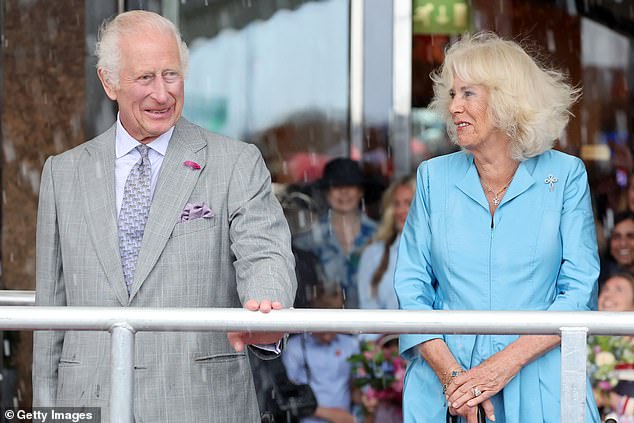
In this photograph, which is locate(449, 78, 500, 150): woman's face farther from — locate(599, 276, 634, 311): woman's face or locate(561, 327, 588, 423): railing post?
locate(599, 276, 634, 311): woman's face

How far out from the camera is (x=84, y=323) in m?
2.67

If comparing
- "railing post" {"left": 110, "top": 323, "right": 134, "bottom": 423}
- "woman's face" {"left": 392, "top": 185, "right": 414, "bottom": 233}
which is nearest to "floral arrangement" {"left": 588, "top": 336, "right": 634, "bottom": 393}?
"woman's face" {"left": 392, "top": 185, "right": 414, "bottom": 233}

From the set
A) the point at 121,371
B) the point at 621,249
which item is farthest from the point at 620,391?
the point at 121,371

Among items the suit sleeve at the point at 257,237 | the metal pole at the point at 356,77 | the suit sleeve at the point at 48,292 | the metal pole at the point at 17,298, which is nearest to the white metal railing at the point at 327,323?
the suit sleeve at the point at 257,237

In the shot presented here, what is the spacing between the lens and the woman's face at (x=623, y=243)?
643 centimetres

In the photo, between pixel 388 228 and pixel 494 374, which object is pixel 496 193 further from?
pixel 388 228

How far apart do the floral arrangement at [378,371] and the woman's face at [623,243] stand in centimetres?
148

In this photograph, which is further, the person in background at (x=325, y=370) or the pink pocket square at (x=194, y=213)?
the person in background at (x=325, y=370)

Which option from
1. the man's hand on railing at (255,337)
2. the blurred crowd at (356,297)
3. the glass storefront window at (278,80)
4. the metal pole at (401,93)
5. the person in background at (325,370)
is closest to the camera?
the man's hand on railing at (255,337)

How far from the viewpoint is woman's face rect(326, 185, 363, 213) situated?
23.1 feet

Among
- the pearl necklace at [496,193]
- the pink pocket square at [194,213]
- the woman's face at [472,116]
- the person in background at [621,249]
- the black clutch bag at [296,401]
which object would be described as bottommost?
the black clutch bag at [296,401]

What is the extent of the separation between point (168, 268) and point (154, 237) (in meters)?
0.09

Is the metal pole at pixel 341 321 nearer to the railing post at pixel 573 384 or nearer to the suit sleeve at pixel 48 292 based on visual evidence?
the railing post at pixel 573 384

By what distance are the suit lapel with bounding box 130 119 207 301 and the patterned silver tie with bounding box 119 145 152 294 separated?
0.05m
